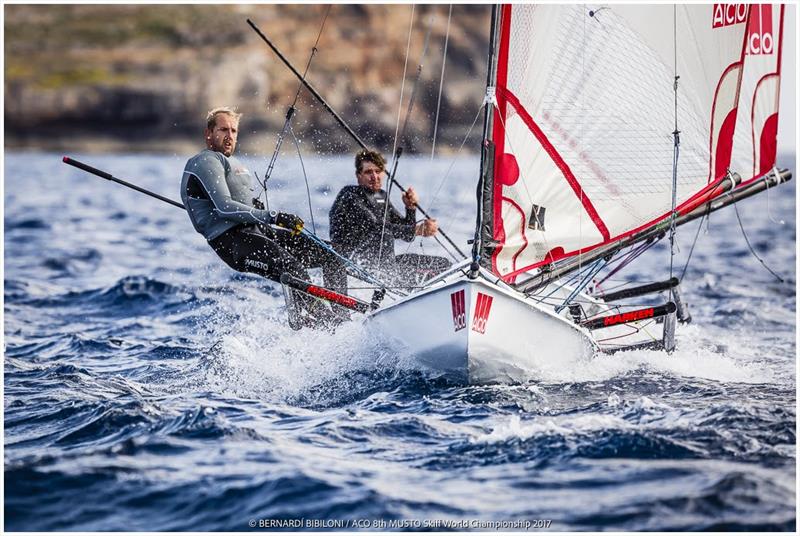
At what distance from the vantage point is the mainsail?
6.99 metres

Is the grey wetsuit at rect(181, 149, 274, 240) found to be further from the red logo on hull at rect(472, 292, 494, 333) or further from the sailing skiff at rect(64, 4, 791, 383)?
the red logo on hull at rect(472, 292, 494, 333)

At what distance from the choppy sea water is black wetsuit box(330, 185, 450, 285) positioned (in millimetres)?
795

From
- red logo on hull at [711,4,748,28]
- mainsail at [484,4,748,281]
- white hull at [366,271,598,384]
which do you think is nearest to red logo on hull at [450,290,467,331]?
white hull at [366,271,598,384]

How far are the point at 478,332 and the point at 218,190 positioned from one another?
2.24 metres

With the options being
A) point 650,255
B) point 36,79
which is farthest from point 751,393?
point 36,79

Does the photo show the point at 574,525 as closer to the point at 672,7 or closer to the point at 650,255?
the point at 672,7

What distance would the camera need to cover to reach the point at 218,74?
245ft

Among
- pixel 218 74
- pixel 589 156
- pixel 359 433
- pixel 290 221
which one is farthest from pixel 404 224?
pixel 218 74

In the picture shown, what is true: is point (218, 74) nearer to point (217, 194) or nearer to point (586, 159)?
point (217, 194)

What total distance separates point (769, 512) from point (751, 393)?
2.39 meters

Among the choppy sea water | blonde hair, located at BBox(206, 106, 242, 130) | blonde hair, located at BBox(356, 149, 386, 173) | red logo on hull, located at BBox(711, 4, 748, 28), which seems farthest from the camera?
blonde hair, located at BBox(356, 149, 386, 173)

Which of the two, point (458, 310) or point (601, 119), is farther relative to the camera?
point (601, 119)

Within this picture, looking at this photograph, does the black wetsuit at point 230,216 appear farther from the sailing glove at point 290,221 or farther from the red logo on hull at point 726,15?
Result: the red logo on hull at point 726,15

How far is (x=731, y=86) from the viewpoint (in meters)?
7.63
